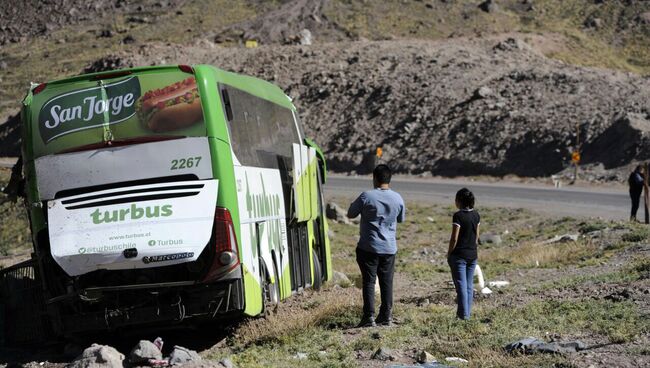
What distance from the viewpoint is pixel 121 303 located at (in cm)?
1059

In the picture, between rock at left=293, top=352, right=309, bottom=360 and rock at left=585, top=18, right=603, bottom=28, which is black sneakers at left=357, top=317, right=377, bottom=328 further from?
rock at left=585, top=18, right=603, bottom=28

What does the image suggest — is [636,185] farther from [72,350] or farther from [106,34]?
[106,34]

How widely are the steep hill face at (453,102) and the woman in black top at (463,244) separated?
3295 centimetres

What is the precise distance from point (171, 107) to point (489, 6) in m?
69.2

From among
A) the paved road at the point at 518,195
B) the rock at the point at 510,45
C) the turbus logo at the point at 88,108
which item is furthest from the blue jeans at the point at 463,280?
the rock at the point at 510,45

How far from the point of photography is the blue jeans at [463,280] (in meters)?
10.7

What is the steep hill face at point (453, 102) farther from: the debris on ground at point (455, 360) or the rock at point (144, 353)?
the rock at point (144, 353)

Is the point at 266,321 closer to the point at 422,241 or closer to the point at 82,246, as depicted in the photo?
the point at 82,246

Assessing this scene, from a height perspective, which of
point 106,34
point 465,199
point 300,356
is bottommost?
point 300,356

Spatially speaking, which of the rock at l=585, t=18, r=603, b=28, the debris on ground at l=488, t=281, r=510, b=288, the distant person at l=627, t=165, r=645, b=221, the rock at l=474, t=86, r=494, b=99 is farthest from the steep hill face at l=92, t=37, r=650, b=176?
the debris on ground at l=488, t=281, r=510, b=288

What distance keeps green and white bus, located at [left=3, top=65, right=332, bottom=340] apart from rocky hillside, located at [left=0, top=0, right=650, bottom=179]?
3391 cm

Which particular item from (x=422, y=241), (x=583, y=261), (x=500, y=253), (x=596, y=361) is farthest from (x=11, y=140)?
(x=596, y=361)

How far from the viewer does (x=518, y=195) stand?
1457 inches

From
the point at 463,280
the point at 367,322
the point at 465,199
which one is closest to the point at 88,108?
the point at 367,322
